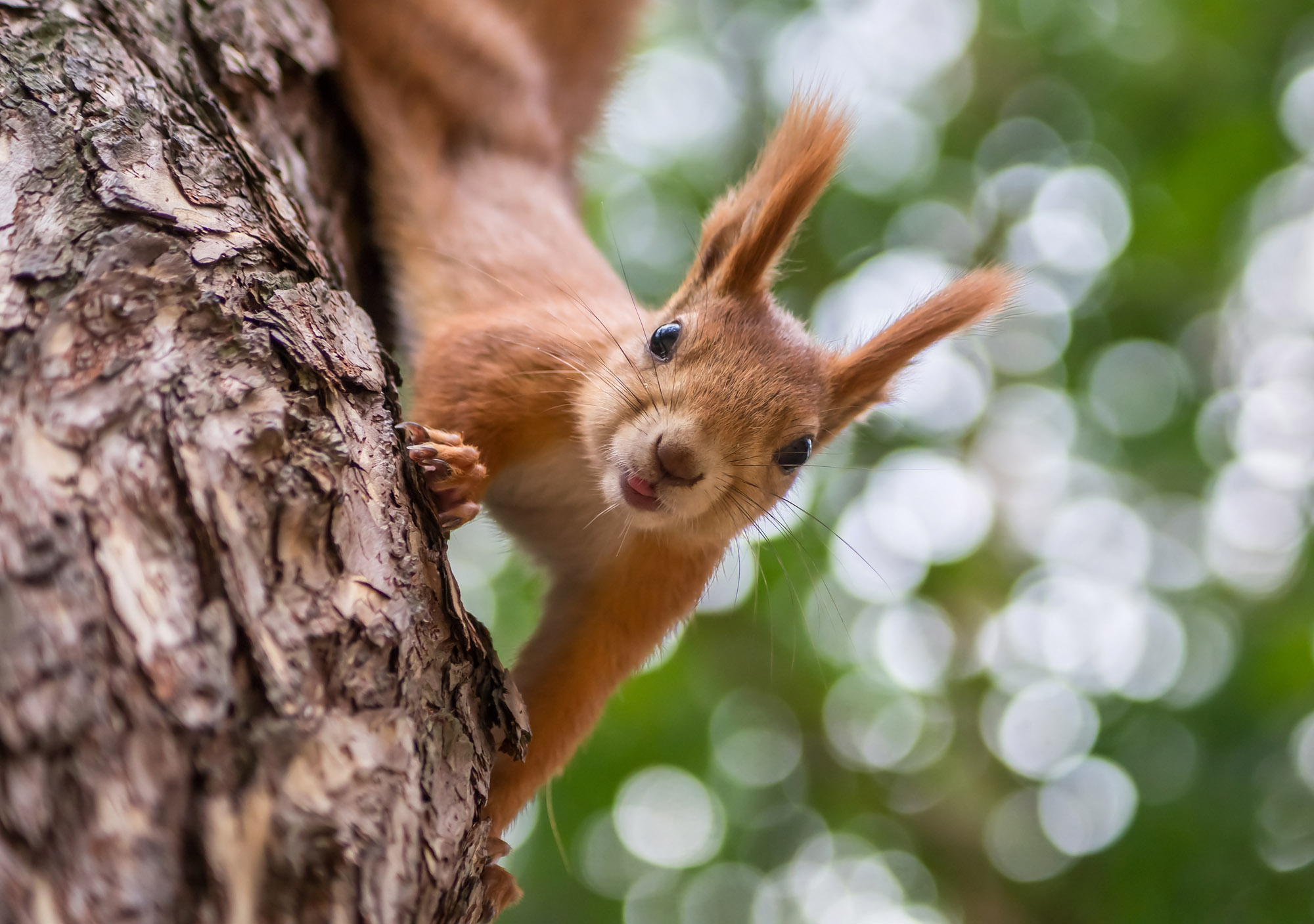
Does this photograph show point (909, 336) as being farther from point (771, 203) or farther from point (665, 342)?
point (665, 342)

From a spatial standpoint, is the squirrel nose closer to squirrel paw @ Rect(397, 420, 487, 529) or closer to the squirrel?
the squirrel

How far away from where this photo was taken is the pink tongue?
216 centimetres

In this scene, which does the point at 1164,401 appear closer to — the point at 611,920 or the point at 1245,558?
the point at 1245,558

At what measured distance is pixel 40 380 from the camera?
1.20 metres

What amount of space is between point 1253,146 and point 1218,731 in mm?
2309

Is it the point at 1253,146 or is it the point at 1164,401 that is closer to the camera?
the point at 1253,146

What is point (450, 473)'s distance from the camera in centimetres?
181

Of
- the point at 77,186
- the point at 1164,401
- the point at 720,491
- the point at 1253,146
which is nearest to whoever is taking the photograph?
the point at 77,186

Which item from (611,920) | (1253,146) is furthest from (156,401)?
(1253,146)

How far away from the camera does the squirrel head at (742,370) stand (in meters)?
2.18

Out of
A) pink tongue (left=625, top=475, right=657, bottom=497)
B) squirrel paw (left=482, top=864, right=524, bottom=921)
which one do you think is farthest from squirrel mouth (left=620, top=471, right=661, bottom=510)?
squirrel paw (left=482, top=864, right=524, bottom=921)

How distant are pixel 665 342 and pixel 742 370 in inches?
9.2

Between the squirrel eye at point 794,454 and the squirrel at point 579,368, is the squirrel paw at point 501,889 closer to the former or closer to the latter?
the squirrel at point 579,368

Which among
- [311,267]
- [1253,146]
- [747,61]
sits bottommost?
[311,267]
